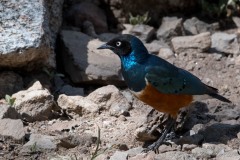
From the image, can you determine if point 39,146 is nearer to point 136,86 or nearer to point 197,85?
point 136,86

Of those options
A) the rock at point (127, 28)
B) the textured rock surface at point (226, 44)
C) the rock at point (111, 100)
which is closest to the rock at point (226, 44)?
the textured rock surface at point (226, 44)

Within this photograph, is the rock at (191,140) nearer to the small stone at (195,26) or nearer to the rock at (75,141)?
the rock at (75,141)

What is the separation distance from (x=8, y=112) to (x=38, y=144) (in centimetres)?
48

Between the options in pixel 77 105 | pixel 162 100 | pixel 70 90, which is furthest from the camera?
pixel 70 90

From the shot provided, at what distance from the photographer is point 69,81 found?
7.53 m

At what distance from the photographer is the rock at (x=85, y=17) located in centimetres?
875

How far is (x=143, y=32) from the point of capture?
8.57 meters

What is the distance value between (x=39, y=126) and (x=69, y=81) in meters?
1.08

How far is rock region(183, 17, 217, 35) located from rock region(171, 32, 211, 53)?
1.71 ft

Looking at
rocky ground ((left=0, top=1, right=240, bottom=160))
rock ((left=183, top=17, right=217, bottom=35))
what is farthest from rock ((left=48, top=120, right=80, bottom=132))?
rock ((left=183, top=17, right=217, bottom=35))

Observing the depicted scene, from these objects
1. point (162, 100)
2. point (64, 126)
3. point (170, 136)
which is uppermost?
point (162, 100)

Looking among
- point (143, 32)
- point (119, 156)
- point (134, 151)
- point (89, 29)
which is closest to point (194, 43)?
point (143, 32)

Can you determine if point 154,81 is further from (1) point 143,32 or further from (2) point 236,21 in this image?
(2) point 236,21

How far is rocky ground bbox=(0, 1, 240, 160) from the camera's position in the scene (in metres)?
6.04
